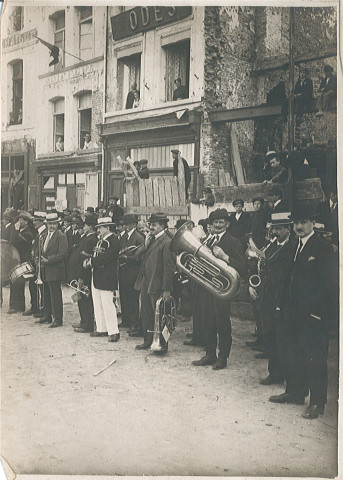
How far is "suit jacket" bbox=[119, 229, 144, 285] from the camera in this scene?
478 cm

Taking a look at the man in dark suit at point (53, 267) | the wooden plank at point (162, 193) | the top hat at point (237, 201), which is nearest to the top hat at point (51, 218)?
the man in dark suit at point (53, 267)

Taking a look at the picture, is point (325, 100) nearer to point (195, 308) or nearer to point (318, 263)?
point (318, 263)

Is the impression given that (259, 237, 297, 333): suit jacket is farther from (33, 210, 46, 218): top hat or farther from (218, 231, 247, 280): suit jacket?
(33, 210, 46, 218): top hat

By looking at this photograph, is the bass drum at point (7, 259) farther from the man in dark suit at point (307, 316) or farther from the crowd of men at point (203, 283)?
the man in dark suit at point (307, 316)

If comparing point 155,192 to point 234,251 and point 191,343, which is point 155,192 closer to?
point 234,251

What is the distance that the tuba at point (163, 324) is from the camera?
4457mm

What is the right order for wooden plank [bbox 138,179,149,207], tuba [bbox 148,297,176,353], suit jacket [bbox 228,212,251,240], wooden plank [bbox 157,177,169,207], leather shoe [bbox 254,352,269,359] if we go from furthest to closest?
1. wooden plank [bbox 138,179,149,207]
2. wooden plank [bbox 157,177,169,207]
3. tuba [bbox 148,297,176,353]
4. suit jacket [bbox 228,212,251,240]
5. leather shoe [bbox 254,352,269,359]

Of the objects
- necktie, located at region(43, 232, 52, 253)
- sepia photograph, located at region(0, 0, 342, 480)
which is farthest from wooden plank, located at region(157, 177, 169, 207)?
necktie, located at region(43, 232, 52, 253)

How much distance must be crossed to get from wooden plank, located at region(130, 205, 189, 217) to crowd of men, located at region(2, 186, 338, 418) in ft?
0.23

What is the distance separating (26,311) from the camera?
4855mm

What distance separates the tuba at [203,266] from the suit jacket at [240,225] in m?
0.28

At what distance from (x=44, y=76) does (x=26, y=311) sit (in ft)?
8.12

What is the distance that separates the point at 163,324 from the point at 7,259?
5.73 feet

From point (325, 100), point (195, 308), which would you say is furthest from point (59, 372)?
point (325, 100)
